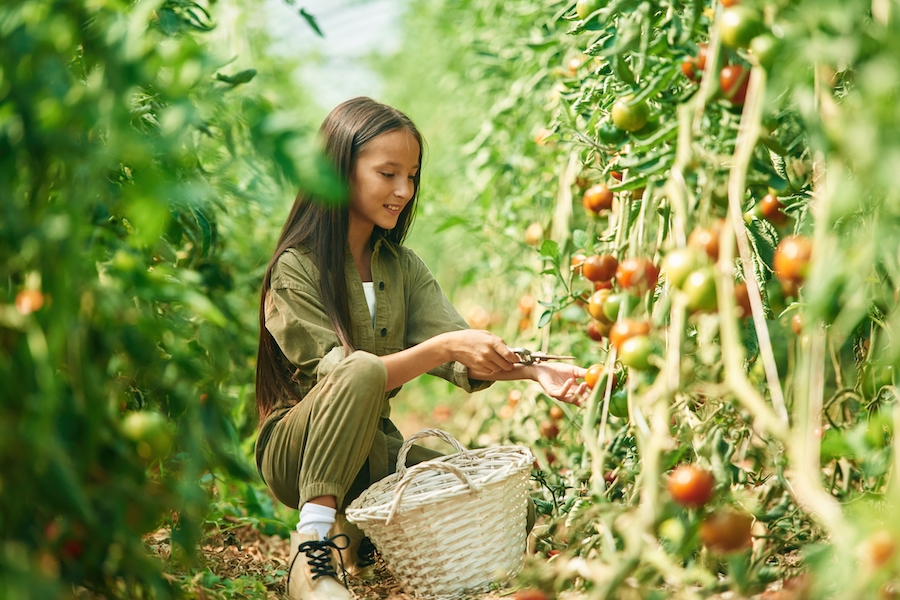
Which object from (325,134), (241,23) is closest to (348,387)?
(325,134)

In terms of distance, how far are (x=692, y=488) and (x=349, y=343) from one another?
0.77 metres

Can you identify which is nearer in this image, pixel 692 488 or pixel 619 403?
pixel 692 488

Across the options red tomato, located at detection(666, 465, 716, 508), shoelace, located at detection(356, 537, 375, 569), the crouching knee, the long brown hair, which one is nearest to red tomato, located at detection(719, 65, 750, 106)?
red tomato, located at detection(666, 465, 716, 508)

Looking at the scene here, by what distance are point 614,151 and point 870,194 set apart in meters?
0.37

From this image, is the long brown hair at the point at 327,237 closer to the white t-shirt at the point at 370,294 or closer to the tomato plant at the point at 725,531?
the white t-shirt at the point at 370,294

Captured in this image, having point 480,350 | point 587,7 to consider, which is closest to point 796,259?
point 587,7

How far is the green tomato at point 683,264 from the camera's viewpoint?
84 cm

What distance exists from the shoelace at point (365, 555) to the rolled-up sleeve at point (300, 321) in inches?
12.7

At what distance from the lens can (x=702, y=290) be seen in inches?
32.1

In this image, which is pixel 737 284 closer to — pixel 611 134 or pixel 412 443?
pixel 611 134

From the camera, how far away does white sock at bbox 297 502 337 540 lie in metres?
1.30

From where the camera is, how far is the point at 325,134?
161 centimetres

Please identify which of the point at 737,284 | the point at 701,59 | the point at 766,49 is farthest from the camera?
the point at 737,284

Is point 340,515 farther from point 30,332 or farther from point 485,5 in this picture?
point 485,5
